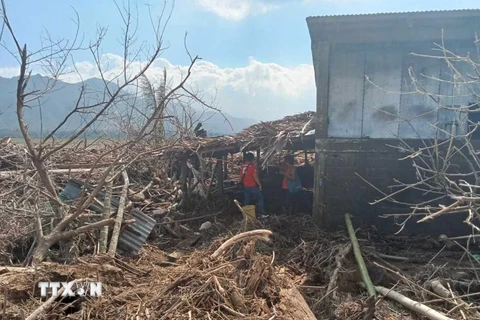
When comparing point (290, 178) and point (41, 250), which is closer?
point (41, 250)

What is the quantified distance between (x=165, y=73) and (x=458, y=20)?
9.11 m

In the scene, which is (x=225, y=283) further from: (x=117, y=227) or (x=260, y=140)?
(x=260, y=140)

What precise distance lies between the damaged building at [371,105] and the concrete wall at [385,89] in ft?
0.07

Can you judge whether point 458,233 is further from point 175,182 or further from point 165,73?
point 165,73

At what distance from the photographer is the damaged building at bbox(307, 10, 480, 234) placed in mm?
8180

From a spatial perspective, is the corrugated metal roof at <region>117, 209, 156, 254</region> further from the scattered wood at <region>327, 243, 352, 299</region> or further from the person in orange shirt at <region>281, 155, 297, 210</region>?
the person in orange shirt at <region>281, 155, 297, 210</region>

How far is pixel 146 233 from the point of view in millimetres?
6961

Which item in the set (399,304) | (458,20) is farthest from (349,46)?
(399,304)

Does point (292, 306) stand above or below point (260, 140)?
below

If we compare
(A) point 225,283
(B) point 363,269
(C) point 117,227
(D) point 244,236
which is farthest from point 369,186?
(A) point 225,283

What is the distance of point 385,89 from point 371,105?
1.52 feet

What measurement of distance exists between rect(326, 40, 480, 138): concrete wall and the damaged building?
21mm

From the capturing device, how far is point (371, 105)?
28.1 feet

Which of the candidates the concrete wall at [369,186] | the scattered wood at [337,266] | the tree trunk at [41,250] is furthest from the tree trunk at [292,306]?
the concrete wall at [369,186]
